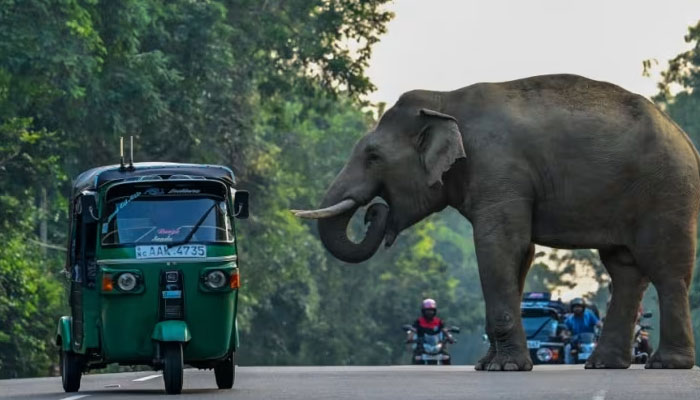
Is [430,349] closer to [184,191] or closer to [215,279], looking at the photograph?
[184,191]

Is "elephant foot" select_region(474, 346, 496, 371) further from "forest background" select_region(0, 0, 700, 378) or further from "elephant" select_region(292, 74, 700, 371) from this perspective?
"forest background" select_region(0, 0, 700, 378)

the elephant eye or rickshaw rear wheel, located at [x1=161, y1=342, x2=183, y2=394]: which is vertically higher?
the elephant eye

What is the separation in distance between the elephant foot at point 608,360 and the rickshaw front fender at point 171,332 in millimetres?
9066

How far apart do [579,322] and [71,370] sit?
63.8 ft

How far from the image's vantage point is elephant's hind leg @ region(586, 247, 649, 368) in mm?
29438

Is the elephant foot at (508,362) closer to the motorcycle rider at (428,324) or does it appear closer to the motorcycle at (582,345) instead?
the motorcycle at (582,345)

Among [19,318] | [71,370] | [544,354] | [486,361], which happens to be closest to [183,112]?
[19,318]

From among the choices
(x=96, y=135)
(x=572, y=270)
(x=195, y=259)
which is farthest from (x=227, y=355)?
(x=572, y=270)

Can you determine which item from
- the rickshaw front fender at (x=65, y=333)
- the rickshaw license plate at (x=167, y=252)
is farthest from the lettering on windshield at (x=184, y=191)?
the rickshaw front fender at (x=65, y=333)

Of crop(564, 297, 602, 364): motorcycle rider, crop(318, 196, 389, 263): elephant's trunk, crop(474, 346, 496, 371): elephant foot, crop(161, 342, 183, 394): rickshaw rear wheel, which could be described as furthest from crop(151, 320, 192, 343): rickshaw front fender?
crop(564, 297, 602, 364): motorcycle rider

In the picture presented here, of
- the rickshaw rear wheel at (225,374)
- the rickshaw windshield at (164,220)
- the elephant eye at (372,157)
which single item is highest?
the elephant eye at (372,157)

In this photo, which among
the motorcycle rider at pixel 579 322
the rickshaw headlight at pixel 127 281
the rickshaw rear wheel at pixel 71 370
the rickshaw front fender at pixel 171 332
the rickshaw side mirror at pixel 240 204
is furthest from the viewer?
the motorcycle rider at pixel 579 322

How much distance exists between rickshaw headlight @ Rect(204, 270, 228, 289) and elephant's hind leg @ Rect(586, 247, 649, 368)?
878cm

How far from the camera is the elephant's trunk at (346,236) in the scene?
97.8 ft
